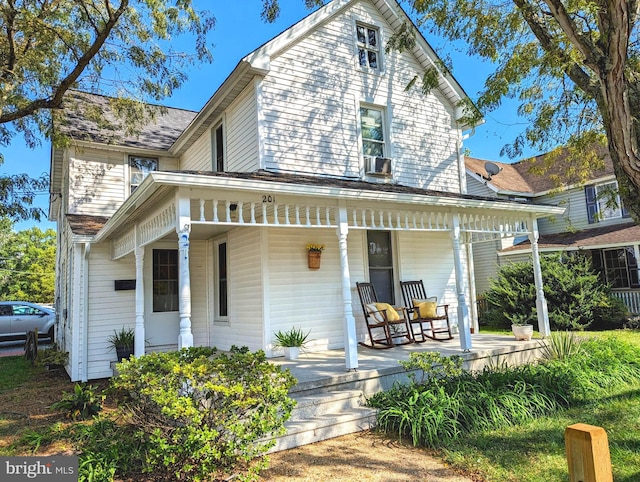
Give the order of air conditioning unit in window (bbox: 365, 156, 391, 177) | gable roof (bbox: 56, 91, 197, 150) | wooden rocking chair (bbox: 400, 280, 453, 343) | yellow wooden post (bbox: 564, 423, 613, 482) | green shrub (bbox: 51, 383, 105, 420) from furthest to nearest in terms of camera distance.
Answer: gable roof (bbox: 56, 91, 197, 150) < air conditioning unit in window (bbox: 365, 156, 391, 177) < wooden rocking chair (bbox: 400, 280, 453, 343) < green shrub (bbox: 51, 383, 105, 420) < yellow wooden post (bbox: 564, 423, 613, 482)

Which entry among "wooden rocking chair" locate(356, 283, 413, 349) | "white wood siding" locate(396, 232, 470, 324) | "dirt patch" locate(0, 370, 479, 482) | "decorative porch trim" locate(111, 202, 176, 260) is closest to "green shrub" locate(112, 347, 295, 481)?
"dirt patch" locate(0, 370, 479, 482)

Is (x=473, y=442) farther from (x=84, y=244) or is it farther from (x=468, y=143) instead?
(x=468, y=143)

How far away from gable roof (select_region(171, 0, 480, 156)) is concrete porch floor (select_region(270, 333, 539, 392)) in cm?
477

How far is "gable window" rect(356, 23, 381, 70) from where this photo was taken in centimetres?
999

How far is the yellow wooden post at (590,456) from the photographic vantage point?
5.05 ft

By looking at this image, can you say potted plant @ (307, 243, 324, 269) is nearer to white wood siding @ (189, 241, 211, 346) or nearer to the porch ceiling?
the porch ceiling

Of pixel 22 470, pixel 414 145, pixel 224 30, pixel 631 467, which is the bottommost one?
pixel 631 467

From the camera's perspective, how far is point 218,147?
9875 mm

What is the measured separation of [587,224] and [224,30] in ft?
50.1

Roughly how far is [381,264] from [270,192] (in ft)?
14.0

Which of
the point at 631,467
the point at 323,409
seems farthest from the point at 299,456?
the point at 631,467

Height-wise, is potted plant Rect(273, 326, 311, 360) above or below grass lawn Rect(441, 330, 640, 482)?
above

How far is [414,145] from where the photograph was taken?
33.7ft

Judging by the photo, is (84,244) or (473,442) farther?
(84,244)
